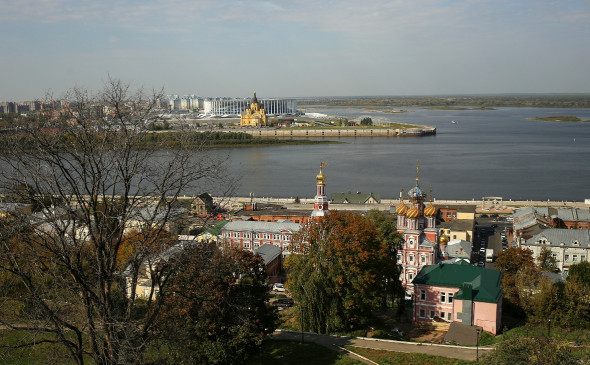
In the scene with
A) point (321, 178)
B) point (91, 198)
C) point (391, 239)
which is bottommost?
point (391, 239)

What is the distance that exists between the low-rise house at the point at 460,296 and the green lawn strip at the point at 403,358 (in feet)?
10.8

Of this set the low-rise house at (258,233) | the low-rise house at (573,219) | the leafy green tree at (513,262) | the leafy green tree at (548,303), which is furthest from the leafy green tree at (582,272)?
the low-rise house at (258,233)

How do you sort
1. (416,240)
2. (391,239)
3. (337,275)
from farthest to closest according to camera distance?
(391,239) → (416,240) → (337,275)

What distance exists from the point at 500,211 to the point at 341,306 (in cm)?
1905

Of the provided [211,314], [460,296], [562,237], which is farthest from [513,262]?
[211,314]

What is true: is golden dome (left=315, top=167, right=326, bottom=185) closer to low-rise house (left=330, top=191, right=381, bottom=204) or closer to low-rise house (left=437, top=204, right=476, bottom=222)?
low-rise house (left=437, top=204, right=476, bottom=222)

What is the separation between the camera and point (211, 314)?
24.6 ft

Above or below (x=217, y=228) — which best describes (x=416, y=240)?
above

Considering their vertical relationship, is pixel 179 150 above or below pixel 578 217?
above

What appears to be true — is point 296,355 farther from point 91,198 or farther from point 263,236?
point 263,236

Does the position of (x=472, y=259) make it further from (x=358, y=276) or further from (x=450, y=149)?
(x=450, y=149)

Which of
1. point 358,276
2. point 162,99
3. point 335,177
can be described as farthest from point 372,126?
point 162,99

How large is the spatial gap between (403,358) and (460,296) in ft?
12.3

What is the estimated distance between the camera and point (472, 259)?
717 inches
